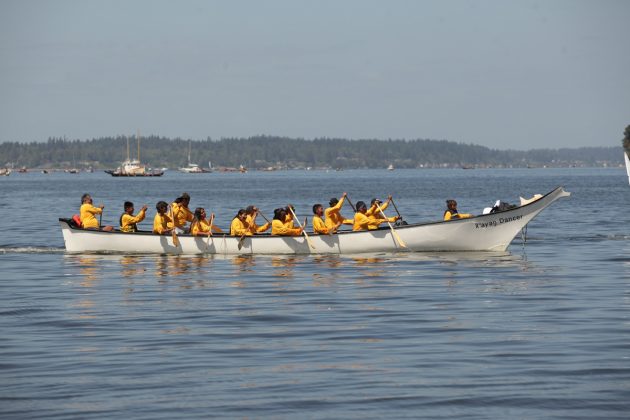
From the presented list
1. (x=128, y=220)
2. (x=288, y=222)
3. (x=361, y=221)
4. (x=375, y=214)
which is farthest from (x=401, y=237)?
(x=128, y=220)

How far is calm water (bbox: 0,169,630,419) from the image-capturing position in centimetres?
1288

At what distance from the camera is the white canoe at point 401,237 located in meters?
30.9

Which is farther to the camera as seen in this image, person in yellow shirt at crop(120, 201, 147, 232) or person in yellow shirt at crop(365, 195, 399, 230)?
person in yellow shirt at crop(120, 201, 147, 232)

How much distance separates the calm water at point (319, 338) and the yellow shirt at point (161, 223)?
4.32 ft

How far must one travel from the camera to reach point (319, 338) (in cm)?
1725

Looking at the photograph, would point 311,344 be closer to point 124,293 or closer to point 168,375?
point 168,375

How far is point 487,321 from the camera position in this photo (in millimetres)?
18797

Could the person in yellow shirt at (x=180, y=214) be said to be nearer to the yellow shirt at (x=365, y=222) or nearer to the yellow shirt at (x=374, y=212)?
the yellow shirt at (x=365, y=222)

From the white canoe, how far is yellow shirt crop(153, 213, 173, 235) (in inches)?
8.9

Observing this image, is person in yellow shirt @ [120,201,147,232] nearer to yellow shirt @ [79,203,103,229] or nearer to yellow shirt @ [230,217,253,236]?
yellow shirt @ [79,203,103,229]

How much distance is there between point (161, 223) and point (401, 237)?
726 centimetres

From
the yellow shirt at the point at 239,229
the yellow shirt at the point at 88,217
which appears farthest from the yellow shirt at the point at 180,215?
the yellow shirt at the point at 88,217

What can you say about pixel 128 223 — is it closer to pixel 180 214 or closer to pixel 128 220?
pixel 128 220

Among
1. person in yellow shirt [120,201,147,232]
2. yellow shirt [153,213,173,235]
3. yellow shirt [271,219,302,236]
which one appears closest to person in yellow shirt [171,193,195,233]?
yellow shirt [153,213,173,235]
